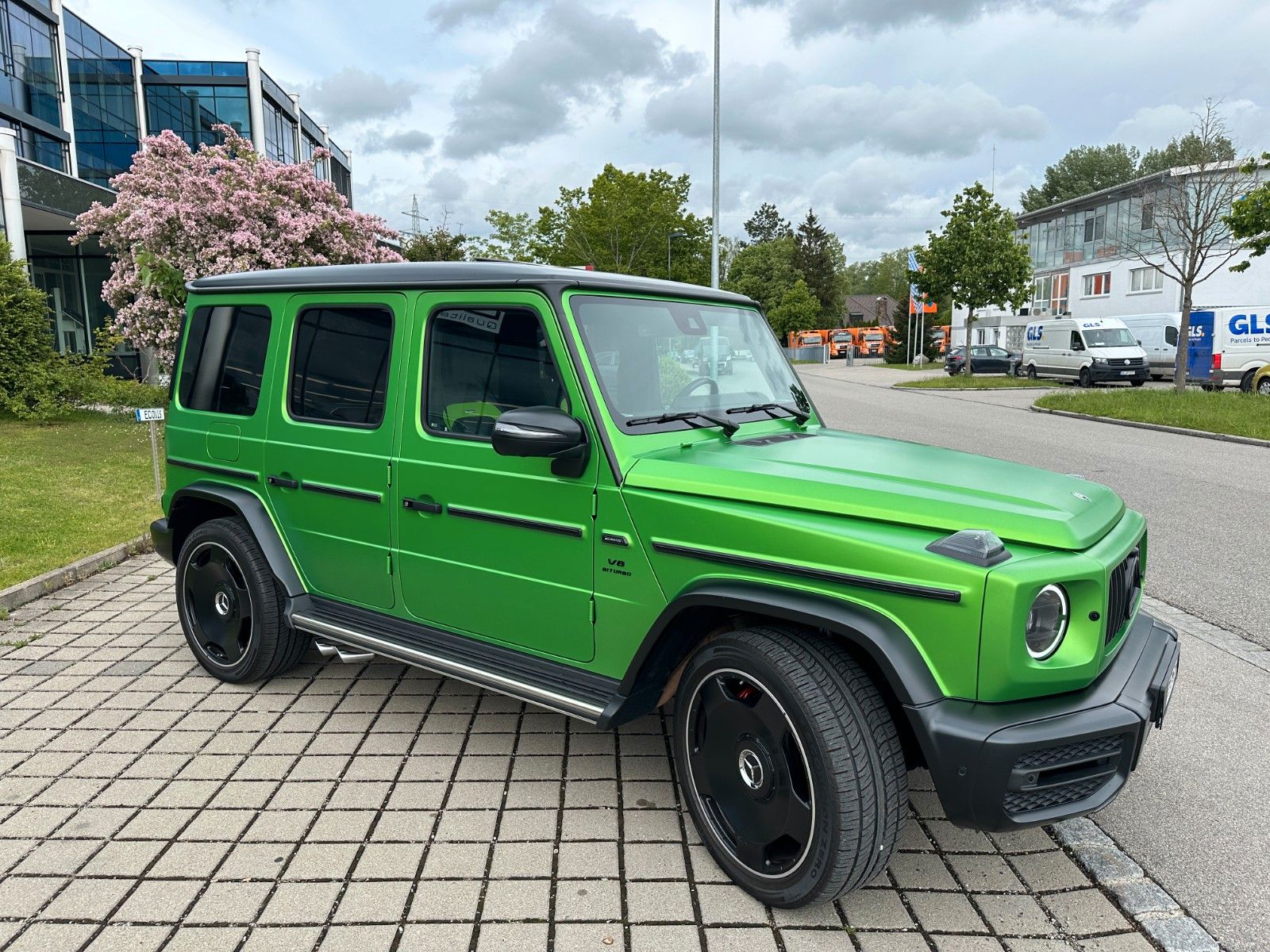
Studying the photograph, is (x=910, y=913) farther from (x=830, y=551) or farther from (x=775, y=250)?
(x=775, y=250)

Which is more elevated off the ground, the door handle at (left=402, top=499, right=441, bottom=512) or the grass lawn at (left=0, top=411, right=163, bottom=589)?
the door handle at (left=402, top=499, right=441, bottom=512)

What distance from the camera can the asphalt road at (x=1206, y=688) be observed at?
297 cm

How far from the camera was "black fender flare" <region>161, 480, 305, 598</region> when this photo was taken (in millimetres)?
4254

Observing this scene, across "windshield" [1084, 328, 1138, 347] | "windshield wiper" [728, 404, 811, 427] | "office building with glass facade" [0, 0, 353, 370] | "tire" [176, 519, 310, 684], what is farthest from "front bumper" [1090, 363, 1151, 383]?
"tire" [176, 519, 310, 684]

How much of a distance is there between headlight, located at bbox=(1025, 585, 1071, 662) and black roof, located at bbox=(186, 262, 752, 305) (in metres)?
1.90

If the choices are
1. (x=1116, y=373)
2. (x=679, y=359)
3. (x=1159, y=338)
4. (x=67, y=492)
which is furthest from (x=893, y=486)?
(x=1159, y=338)

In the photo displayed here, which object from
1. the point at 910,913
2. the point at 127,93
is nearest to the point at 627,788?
the point at 910,913

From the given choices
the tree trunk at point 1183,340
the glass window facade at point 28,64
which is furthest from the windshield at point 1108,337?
the glass window facade at point 28,64

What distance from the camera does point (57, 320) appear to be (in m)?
28.3

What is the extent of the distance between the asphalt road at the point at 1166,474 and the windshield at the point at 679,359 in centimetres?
354

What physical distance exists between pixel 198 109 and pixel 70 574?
44.7 m

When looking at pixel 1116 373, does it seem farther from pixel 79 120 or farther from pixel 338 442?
pixel 79 120

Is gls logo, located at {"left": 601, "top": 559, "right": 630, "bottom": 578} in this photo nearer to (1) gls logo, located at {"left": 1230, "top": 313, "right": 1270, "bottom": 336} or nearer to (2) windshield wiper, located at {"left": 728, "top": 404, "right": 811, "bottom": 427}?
(2) windshield wiper, located at {"left": 728, "top": 404, "right": 811, "bottom": 427}

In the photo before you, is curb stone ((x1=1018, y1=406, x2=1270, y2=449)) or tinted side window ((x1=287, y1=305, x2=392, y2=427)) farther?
curb stone ((x1=1018, y1=406, x2=1270, y2=449))
